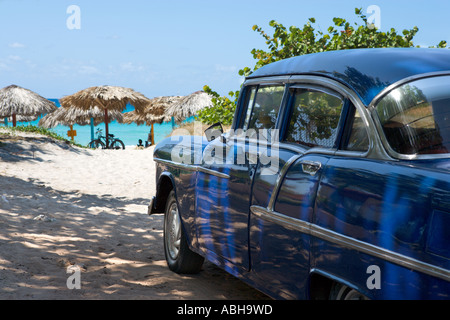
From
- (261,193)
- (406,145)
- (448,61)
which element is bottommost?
Result: (261,193)

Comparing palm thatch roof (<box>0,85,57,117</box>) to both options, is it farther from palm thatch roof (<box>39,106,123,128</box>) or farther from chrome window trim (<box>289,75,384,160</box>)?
chrome window trim (<box>289,75,384,160</box>)

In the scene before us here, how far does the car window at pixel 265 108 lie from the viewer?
397 centimetres

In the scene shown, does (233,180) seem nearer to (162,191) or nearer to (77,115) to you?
(162,191)

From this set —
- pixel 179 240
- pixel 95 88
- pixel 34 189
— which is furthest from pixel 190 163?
pixel 95 88

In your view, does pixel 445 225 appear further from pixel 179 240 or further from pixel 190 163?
pixel 179 240

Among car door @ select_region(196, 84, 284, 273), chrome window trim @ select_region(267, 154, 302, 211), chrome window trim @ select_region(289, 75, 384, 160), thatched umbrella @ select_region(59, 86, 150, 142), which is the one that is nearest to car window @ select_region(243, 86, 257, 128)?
car door @ select_region(196, 84, 284, 273)

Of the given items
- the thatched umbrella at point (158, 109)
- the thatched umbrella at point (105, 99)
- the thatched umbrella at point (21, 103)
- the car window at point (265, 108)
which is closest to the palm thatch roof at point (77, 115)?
the thatched umbrella at point (21, 103)

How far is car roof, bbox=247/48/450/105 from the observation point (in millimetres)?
2967

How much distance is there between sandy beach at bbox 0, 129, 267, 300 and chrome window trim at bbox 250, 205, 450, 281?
5.37ft

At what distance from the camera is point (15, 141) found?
17953 millimetres

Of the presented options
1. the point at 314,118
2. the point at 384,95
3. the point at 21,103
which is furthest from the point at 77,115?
the point at 384,95

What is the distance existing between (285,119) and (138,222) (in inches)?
220

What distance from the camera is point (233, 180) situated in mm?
4047

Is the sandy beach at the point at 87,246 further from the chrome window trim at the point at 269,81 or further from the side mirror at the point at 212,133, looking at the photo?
the chrome window trim at the point at 269,81
